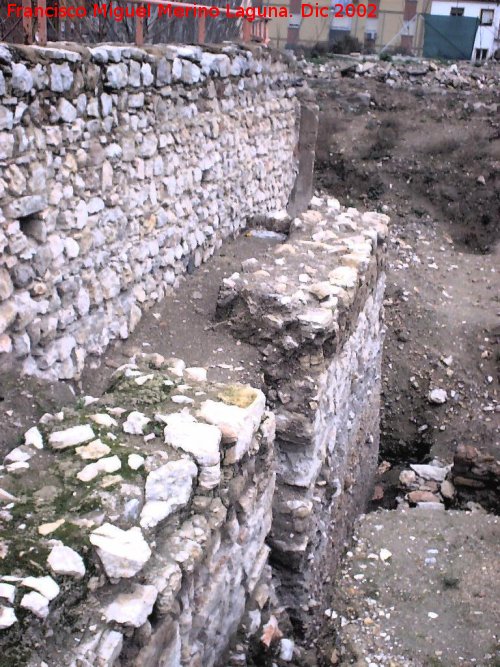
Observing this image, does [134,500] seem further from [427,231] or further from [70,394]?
[427,231]

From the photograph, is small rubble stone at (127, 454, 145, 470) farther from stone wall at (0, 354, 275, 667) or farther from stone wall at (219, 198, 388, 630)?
stone wall at (219, 198, 388, 630)

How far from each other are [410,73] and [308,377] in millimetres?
15098

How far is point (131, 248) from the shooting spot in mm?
4344

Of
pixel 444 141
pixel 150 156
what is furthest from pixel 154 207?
pixel 444 141

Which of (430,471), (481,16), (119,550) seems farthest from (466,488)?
(481,16)

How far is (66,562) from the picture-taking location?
7.40 ft

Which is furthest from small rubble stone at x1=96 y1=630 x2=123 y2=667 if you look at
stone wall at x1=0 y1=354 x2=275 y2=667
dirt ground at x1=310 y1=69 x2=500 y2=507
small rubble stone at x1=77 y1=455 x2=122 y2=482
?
dirt ground at x1=310 y1=69 x2=500 y2=507

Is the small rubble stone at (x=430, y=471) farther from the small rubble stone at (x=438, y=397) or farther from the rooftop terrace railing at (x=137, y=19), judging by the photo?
the rooftop terrace railing at (x=137, y=19)

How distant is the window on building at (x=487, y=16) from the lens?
22.0 m

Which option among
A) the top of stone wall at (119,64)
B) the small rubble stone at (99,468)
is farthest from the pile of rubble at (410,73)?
the small rubble stone at (99,468)

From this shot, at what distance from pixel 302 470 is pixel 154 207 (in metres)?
1.98

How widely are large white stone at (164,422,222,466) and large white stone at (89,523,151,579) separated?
529mm

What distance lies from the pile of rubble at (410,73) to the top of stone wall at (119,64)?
38.5ft

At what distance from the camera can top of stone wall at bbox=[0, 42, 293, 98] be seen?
304 centimetres
